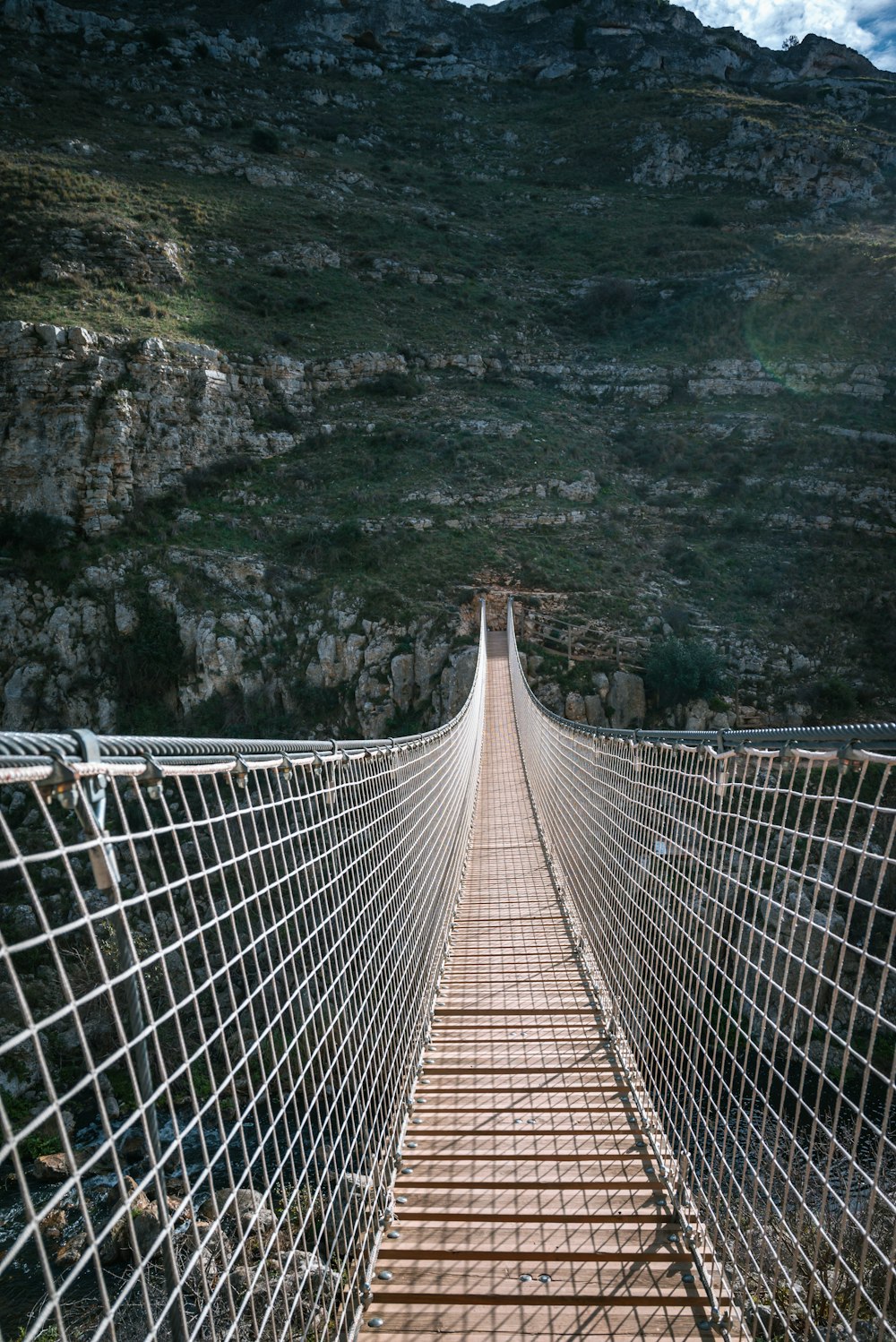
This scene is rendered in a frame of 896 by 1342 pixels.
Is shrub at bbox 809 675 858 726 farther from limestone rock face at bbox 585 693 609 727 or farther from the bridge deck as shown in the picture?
the bridge deck

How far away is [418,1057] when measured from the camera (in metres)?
3.63

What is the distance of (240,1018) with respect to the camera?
4.23 m

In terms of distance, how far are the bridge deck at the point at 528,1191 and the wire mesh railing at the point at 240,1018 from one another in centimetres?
17

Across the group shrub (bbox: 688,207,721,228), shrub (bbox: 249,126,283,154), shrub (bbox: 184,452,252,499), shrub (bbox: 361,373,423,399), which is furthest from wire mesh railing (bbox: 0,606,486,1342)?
shrub (bbox: 249,126,283,154)

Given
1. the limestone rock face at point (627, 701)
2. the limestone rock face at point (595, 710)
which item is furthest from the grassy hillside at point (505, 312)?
the limestone rock face at point (595, 710)

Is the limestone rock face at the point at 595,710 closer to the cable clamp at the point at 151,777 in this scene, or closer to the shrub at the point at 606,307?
the cable clamp at the point at 151,777

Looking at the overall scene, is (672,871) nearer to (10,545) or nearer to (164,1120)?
(164,1120)

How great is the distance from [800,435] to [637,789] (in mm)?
21736

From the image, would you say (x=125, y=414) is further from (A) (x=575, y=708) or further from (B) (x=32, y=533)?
(A) (x=575, y=708)

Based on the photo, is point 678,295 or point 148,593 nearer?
point 148,593

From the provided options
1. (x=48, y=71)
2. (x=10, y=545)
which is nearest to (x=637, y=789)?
(x=10, y=545)

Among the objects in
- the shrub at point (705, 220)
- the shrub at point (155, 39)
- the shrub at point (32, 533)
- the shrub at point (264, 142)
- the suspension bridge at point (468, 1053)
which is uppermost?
the shrub at point (155, 39)

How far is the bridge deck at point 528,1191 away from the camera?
2.21 m

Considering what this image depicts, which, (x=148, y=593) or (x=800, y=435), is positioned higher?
(x=800, y=435)
